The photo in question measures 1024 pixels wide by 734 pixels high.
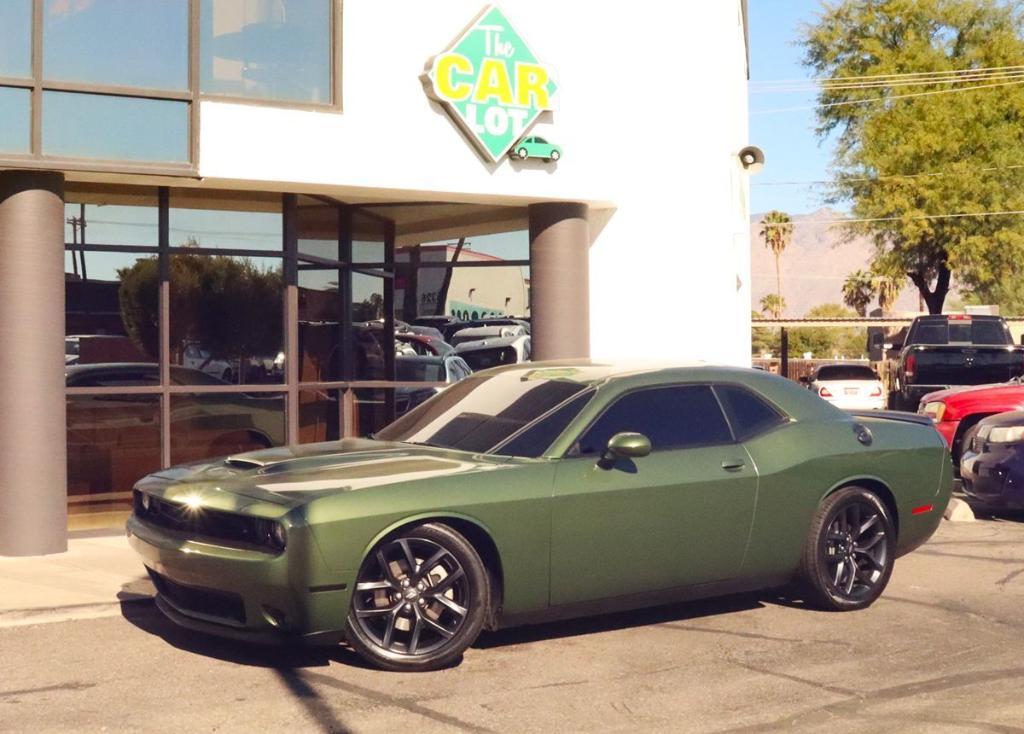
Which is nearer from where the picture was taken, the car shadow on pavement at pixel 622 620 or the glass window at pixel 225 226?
the car shadow on pavement at pixel 622 620

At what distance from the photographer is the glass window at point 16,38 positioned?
1118cm

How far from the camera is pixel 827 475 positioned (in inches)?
330

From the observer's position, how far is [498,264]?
14.5m

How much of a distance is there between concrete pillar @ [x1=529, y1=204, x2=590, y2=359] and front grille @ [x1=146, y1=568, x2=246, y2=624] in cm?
706

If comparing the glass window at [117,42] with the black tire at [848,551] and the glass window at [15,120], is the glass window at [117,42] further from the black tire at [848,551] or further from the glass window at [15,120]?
the black tire at [848,551]

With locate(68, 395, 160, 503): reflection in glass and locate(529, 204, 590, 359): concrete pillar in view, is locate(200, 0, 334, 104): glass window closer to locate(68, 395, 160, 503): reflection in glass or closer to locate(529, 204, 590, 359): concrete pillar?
locate(529, 204, 590, 359): concrete pillar

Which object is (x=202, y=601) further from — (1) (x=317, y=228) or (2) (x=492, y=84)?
(2) (x=492, y=84)

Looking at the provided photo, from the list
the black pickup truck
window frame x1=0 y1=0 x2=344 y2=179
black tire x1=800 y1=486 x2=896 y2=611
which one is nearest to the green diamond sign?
window frame x1=0 y1=0 x2=344 y2=179

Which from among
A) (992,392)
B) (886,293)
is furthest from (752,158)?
(886,293)

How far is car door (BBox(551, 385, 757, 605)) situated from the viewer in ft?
24.3

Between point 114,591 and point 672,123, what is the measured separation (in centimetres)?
809

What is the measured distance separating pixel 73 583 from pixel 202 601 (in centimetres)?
301

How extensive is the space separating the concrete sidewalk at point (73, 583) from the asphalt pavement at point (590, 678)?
0.19 m

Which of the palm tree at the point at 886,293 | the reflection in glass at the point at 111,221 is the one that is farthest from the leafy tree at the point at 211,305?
the palm tree at the point at 886,293
